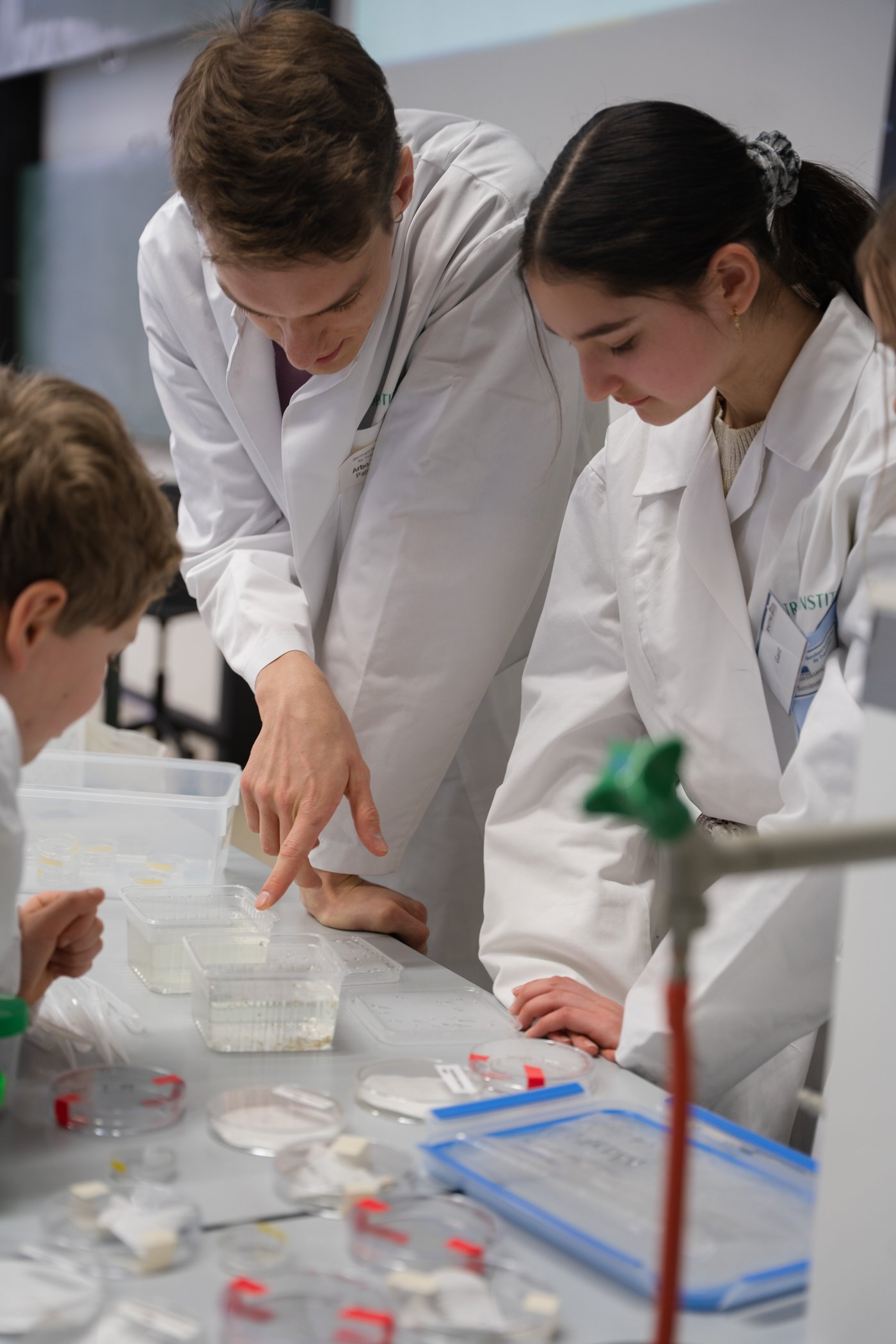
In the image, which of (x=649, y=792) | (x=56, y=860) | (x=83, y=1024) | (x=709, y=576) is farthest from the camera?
(x=56, y=860)

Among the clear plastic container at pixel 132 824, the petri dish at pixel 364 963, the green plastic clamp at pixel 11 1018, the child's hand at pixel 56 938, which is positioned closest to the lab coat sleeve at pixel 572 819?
the petri dish at pixel 364 963

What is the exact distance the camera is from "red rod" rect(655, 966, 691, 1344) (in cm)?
51

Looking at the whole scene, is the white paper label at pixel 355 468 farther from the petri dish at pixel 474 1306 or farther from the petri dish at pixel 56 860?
the petri dish at pixel 474 1306

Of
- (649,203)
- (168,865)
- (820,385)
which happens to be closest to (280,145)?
(649,203)

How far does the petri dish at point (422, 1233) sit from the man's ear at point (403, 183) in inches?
41.8

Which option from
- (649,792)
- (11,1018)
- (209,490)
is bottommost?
(11,1018)

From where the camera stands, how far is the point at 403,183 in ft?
4.89

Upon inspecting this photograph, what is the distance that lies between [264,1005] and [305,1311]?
42 cm

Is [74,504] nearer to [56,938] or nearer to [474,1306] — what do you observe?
[56,938]

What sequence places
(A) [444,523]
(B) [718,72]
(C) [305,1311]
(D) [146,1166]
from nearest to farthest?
(C) [305,1311]
(D) [146,1166]
(A) [444,523]
(B) [718,72]

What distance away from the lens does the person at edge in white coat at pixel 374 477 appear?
4.79ft

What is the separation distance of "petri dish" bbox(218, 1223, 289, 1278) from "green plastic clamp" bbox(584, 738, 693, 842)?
0.42 m

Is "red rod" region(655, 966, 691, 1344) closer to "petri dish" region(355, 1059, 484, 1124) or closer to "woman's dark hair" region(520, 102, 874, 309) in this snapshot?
"petri dish" region(355, 1059, 484, 1124)

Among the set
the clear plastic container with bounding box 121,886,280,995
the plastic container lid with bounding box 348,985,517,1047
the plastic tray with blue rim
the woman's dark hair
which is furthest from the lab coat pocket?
the plastic tray with blue rim
